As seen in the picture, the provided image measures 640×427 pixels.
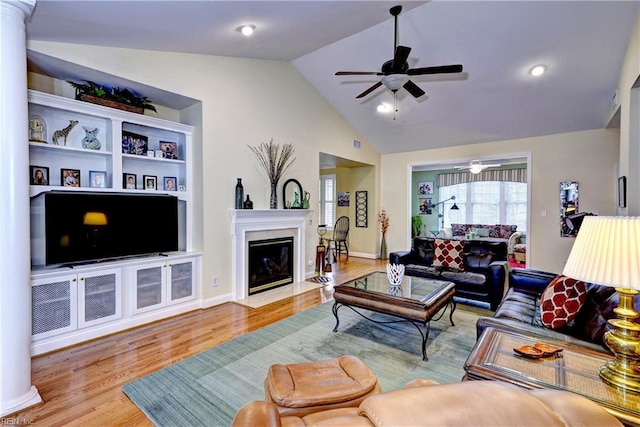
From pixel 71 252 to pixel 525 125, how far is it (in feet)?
22.3

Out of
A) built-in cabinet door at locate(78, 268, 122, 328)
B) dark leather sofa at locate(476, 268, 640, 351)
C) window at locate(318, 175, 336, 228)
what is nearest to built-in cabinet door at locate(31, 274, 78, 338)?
built-in cabinet door at locate(78, 268, 122, 328)

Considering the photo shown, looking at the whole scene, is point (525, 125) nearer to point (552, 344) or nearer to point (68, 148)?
point (552, 344)

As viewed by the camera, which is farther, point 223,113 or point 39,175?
point 223,113

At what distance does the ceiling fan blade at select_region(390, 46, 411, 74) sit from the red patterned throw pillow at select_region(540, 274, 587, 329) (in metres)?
2.37

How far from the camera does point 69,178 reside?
314 cm

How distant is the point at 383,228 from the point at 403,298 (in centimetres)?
494

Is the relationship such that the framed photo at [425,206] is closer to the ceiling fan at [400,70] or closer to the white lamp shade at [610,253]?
the ceiling fan at [400,70]

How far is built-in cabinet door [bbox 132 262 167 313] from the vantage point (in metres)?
3.26

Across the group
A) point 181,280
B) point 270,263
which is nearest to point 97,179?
point 181,280

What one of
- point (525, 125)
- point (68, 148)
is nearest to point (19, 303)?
point (68, 148)

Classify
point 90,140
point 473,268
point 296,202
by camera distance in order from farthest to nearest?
point 296,202 → point 473,268 → point 90,140

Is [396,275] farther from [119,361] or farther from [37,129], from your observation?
[37,129]

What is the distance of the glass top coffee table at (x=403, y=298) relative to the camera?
2.63 m

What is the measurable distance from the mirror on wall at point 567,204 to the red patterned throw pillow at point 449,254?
7.85ft
